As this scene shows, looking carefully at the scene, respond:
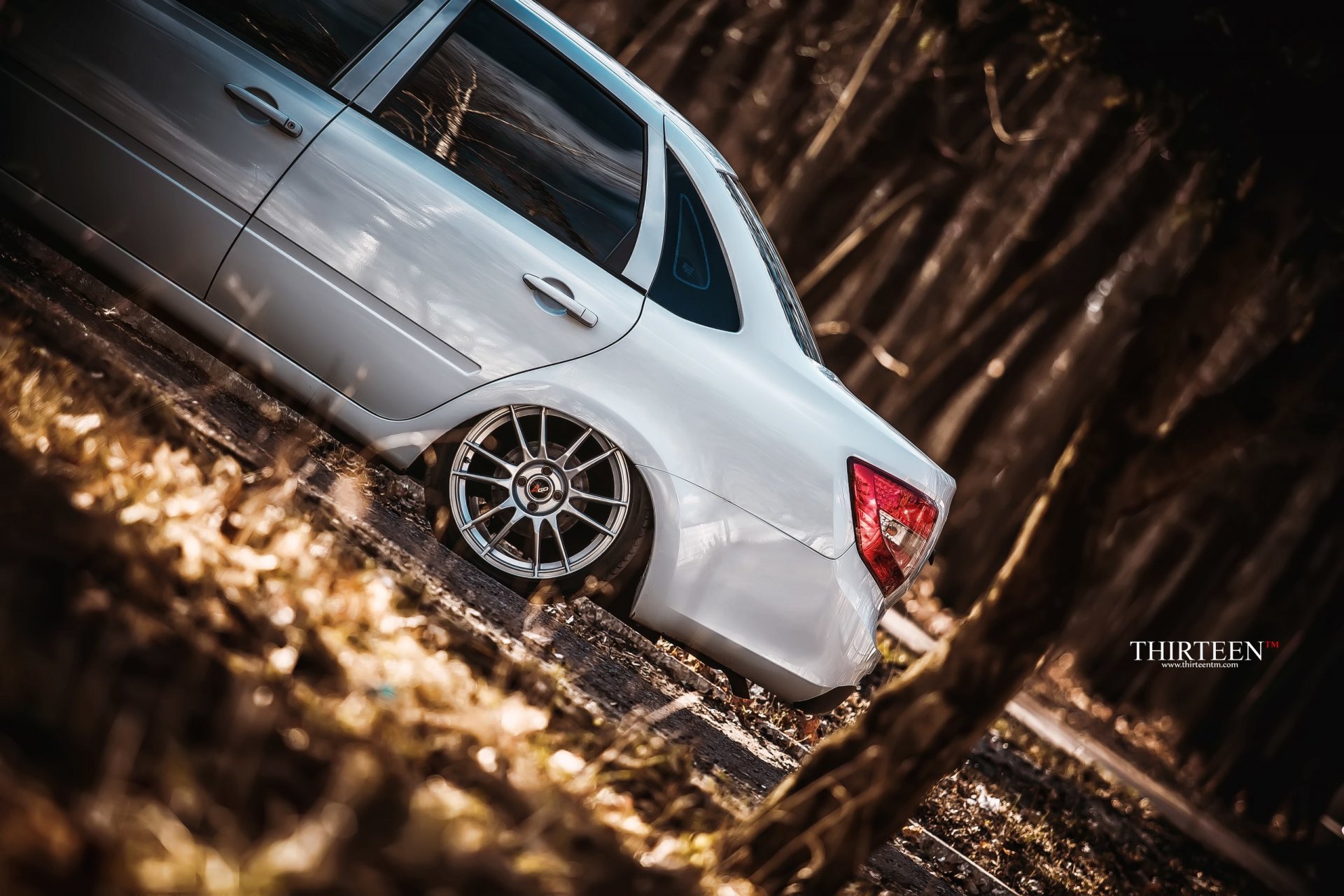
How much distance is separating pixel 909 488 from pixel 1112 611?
Result: 1878cm

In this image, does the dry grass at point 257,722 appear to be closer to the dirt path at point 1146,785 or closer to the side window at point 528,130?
the side window at point 528,130

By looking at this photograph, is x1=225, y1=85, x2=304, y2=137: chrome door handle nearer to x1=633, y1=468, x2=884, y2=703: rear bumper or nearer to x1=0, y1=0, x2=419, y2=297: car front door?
x1=0, y1=0, x2=419, y2=297: car front door

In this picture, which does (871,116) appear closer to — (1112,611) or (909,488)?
(1112,611)

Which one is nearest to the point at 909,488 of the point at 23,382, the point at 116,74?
the point at 23,382

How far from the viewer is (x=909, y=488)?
423cm

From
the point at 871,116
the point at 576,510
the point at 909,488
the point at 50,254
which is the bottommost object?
the point at 50,254

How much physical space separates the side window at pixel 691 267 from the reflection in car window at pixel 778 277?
0.25m

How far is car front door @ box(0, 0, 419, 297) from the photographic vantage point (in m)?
4.03

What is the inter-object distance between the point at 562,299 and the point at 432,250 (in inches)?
20.1

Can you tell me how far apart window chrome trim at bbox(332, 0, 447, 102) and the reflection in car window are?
1.36 meters

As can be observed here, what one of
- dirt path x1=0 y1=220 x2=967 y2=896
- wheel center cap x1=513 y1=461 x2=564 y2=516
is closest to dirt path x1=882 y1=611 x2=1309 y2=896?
dirt path x1=0 y1=220 x2=967 y2=896

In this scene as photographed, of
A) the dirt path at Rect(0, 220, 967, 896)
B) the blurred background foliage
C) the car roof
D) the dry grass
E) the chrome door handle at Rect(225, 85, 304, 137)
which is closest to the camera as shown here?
the dry grass

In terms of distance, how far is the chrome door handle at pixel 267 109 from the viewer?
399 cm

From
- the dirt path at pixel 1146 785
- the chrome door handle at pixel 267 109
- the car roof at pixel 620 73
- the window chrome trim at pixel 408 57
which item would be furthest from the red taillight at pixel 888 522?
the dirt path at pixel 1146 785
